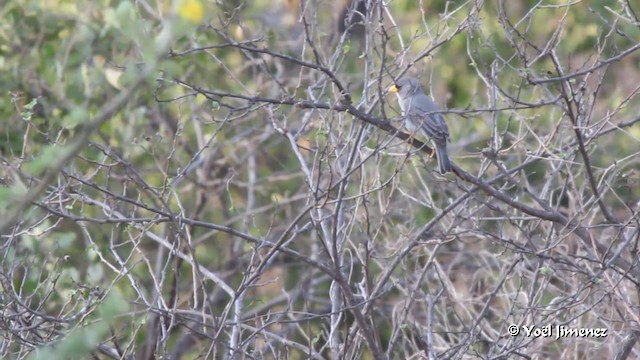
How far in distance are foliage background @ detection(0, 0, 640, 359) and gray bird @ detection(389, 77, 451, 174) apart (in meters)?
0.14

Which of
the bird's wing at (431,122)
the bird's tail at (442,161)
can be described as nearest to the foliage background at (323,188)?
the bird's tail at (442,161)

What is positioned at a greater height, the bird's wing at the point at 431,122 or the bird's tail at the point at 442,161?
the bird's wing at the point at 431,122

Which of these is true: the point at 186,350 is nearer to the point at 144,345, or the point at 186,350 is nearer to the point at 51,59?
the point at 144,345

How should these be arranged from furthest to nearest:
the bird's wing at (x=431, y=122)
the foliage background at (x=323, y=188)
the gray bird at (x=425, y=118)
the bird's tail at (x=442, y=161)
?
the bird's wing at (x=431, y=122)
the gray bird at (x=425, y=118)
the bird's tail at (x=442, y=161)
the foliage background at (x=323, y=188)

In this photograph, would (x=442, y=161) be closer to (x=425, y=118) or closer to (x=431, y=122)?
(x=425, y=118)

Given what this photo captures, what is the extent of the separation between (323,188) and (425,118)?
85cm

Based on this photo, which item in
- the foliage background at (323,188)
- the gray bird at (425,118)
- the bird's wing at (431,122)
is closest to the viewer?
the foliage background at (323,188)

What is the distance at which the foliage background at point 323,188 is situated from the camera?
13.4 ft

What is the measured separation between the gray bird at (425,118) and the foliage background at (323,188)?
14 cm

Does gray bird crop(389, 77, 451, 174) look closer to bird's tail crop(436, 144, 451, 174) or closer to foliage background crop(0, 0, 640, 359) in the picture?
bird's tail crop(436, 144, 451, 174)

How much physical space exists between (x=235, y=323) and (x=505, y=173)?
4.17 ft

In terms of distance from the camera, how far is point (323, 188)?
5.76 meters

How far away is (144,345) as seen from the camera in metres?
6.70

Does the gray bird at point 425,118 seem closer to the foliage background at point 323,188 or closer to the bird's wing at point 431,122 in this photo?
the bird's wing at point 431,122
